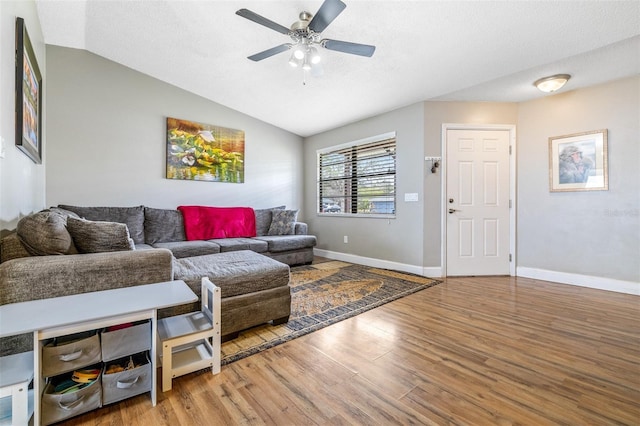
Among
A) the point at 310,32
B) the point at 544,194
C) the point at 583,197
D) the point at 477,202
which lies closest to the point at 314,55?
the point at 310,32

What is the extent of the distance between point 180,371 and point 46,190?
3090 mm

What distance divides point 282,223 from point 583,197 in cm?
405

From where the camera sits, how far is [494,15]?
2.15m

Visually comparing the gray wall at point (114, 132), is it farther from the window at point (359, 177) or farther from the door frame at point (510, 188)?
the door frame at point (510, 188)

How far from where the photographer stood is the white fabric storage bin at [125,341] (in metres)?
1.26

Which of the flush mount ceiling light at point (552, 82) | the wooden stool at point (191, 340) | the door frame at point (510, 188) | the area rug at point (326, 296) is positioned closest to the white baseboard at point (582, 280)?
the door frame at point (510, 188)

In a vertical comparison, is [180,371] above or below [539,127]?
below

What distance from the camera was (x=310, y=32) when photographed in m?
2.18

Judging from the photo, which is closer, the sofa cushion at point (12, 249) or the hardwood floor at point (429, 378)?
the hardwood floor at point (429, 378)

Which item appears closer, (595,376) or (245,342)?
(595,376)

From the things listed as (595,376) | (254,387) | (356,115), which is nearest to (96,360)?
(254,387)

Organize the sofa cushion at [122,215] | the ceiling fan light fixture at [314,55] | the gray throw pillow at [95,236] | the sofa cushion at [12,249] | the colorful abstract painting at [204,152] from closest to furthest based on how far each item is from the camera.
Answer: the sofa cushion at [12,249] → the gray throw pillow at [95,236] → the ceiling fan light fixture at [314,55] → the sofa cushion at [122,215] → the colorful abstract painting at [204,152]

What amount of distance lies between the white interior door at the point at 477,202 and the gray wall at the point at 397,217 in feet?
1.38

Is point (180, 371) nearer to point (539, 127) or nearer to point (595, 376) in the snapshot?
point (595, 376)
